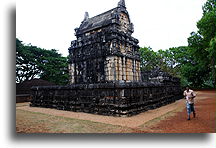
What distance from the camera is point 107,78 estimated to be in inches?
372

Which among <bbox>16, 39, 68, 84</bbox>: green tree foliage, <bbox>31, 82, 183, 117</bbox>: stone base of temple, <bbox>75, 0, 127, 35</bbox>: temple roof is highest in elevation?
<bbox>75, 0, 127, 35</bbox>: temple roof

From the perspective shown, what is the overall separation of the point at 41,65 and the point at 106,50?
31.1ft

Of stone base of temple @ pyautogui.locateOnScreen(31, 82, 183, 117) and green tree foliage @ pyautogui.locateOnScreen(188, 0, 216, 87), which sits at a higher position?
green tree foliage @ pyautogui.locateOnScreen(188, 0, 216, 87)

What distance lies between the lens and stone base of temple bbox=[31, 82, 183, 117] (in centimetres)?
649

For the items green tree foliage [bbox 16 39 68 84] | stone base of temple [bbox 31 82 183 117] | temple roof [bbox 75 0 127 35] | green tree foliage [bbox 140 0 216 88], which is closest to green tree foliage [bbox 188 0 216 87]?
green tree foliage [bbox 140 0 216 88]

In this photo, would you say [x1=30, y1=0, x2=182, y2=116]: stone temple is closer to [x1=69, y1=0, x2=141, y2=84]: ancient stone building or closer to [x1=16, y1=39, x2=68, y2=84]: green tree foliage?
[x1=69, y1=0, x2=141, y2=84]: ancient stone building

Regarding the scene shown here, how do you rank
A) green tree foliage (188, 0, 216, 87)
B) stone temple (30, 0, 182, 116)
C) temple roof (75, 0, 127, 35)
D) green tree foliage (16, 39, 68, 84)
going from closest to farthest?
stone temple (30, 0, 182, 116) → green tree foliage (188, 0, 216, 87) → temple roof (75, 0, 127, 35) → green tree foliage (16, 39, 68, 84)

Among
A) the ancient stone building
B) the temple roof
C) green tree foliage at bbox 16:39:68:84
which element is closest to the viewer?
the ancient stone building

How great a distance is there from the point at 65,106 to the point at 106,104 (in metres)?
2.79

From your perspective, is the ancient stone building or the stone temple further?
the ancient stone building

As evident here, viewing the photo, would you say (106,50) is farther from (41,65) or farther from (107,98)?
(41,65)

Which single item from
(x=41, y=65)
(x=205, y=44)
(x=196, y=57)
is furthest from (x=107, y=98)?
(x=196, y=57)
